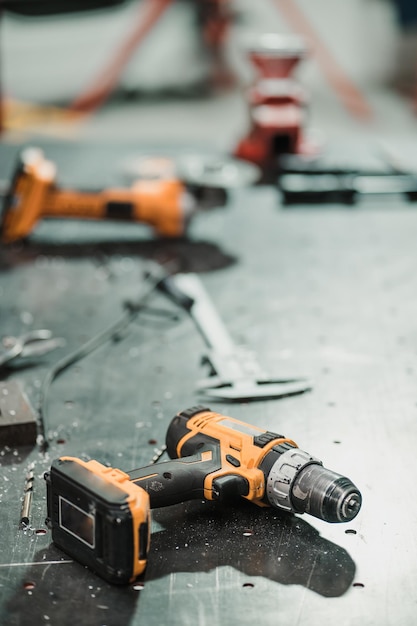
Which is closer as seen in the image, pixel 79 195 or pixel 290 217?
pixel 79 195

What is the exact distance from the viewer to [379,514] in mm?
2014

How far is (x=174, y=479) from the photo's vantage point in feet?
6.40

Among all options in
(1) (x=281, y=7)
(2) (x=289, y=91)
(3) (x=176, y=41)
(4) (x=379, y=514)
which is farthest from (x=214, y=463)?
(1) (x=281, y=7)

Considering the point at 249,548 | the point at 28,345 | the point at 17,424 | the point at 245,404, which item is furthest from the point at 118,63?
the point at 249,548

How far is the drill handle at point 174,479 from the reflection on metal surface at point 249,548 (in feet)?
0.21

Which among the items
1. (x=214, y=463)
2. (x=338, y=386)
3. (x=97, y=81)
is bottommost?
(x=97, y=81)

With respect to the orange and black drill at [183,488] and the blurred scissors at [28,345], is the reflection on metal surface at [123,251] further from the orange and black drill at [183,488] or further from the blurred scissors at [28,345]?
the orange and black drill at [183,488]

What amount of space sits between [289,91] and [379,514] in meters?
3.81

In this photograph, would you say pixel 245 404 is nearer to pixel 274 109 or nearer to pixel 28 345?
pixel 28 345

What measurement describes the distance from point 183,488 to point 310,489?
28 centimetres

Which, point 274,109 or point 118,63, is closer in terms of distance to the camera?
point 274,109

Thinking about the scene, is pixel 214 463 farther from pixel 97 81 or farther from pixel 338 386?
pixel 97 81

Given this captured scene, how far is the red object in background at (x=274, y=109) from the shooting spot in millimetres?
5305

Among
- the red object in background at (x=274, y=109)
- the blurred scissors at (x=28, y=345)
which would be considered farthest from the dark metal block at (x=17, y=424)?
the red object in background at (x=274, y=109)
